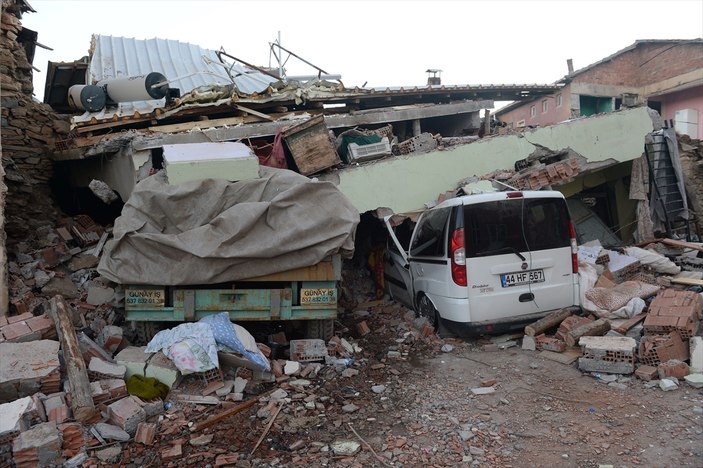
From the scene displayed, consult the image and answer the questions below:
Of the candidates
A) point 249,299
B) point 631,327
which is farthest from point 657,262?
point 249,299

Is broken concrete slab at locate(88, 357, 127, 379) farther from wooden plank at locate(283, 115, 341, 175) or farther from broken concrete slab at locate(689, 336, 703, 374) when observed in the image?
broken concrete slab at locate(689, 336, 703, 374)

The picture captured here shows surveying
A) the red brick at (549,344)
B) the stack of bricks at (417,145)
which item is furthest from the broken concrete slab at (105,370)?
the stack of bricks at (417,145)

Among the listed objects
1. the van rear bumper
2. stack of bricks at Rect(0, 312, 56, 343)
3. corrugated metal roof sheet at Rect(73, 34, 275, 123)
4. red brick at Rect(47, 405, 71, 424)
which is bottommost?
red brick at Rect(47, 405, 71, 424)

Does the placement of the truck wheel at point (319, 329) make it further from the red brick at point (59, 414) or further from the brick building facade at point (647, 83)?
the brick building facade at point (647, 83)

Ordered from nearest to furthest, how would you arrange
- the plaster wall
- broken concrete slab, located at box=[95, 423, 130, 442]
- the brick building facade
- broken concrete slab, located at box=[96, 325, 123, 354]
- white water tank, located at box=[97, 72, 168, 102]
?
broken concrete slab, located at box=[95, 423, 130, 442] < broken concrete slab, located at box=[96, 325, 123, 354] < the plaster wall < white water tank, located at box=[97, 72, 168, 102] < the brick building facade

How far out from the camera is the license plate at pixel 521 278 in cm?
575

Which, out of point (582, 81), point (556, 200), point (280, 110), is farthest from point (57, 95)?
point (582, 81)

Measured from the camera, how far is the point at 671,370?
457 centimetres

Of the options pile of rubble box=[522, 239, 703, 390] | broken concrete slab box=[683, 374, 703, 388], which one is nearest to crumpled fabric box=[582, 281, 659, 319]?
pile of rubble box=[522, 239, 703, 390]

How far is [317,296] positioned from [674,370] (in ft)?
11.3

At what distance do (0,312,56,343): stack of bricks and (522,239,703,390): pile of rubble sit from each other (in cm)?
505

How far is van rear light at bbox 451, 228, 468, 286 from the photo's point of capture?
224 inches

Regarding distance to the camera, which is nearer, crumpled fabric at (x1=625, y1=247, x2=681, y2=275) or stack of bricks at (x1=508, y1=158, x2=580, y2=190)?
crumpled fabric at (x1=625, y1=247, x2=681, y2=275)

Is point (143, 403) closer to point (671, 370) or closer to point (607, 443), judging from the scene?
point (607, 443)
